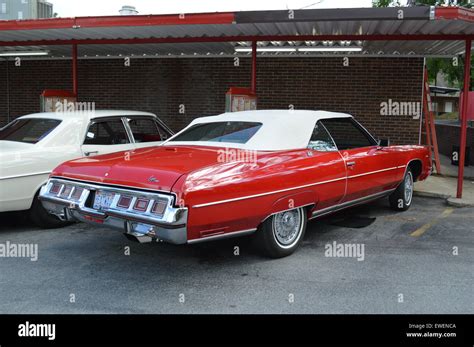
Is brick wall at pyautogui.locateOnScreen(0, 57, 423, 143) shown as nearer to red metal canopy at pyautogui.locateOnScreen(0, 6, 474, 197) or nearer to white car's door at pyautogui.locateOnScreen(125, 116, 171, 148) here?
red metal canopy at pyautogui.locateOnScreen(0, 6, 474, 197)

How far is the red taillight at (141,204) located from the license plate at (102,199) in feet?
1.07

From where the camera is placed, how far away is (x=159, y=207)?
165 inches

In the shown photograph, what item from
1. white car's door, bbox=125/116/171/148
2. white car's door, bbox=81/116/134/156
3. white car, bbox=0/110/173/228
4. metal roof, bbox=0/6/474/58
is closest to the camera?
white car, bbox=0/110/173/228

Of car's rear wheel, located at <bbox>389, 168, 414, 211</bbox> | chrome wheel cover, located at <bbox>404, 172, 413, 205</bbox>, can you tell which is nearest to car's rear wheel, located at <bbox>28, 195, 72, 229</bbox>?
car's rear wheel, located at <bbox>389, 168, 414, 211</bbox>

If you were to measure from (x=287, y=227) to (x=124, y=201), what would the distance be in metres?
1.77

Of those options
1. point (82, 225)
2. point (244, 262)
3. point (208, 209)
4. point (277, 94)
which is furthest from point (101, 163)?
point (277, 94)

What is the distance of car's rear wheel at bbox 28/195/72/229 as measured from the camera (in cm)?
642

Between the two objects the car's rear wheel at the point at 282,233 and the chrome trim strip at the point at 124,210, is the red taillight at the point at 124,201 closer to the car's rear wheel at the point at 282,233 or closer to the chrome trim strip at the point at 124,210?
the chrome trim strip at the point at 124,210

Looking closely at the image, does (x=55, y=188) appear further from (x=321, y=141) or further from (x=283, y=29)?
(x=283, y=29)

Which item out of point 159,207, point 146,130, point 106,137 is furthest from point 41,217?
point 159,207

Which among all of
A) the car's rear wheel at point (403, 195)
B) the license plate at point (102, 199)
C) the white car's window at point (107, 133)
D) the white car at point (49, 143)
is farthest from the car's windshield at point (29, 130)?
the car's rear wheel at point (403, 195)

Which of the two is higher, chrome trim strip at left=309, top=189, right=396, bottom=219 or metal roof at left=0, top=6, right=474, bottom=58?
metal roof at left=0, top=6, right=474, bottom=58

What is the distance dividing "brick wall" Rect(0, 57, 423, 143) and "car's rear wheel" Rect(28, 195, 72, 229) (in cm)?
687

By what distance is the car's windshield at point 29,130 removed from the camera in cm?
675
